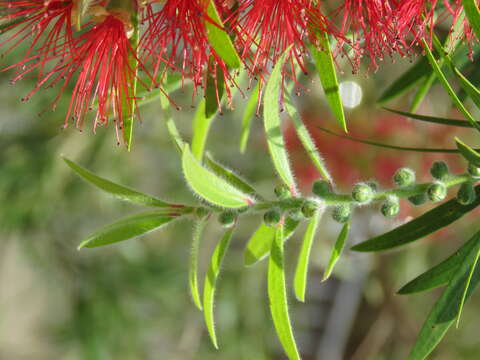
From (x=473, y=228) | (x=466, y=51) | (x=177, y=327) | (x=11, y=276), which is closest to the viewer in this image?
(x=466, y=51)

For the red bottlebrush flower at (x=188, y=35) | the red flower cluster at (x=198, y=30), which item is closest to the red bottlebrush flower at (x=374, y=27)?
the red flower cluster at (x=198, y=30)

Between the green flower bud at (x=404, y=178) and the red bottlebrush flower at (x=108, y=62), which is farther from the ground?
the red bottlebrush flower at (x=108, y=62)

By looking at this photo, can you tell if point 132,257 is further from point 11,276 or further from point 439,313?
point 11,276

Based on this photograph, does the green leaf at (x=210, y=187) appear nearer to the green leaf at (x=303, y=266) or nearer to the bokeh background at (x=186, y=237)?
the green leaf at (x=303, y=266)

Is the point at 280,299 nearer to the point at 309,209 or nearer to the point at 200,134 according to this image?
the point at 309,209

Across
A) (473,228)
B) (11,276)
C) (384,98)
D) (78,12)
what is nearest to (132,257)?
(473,228)

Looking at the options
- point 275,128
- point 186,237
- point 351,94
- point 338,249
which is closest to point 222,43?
point 275,128

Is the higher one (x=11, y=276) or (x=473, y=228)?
(x=473, y=228)
